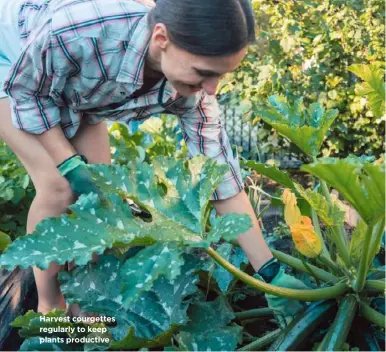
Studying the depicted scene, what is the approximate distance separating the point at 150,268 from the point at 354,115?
2.87 meters

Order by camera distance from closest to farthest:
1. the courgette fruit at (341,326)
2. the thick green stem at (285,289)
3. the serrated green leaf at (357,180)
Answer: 1. the serrated green leaf at (357,180)
2. the thick green stem at (285,289)
3. the courgette fruit at (341,326)

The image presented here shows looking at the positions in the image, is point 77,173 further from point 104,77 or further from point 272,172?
point 272,172

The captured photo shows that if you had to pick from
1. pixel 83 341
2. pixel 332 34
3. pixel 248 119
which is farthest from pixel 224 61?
pixel 248 119

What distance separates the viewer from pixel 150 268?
1460mm

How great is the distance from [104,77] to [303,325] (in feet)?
2.90

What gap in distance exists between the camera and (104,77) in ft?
6.14

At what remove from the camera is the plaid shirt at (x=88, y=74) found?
1.77m

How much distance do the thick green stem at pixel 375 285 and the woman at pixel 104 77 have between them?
0.86ft

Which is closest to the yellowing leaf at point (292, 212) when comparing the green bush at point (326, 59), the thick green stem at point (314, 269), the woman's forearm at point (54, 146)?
the thick green stem at point (314, 269)

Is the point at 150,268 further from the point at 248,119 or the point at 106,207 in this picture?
the point at 248,119

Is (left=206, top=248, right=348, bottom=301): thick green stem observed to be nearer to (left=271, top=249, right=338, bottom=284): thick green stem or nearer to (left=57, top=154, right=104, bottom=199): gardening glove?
(left=271, top=249, right=338, bottom=284): thick green stem

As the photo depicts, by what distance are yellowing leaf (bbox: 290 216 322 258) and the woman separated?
0.21 meters

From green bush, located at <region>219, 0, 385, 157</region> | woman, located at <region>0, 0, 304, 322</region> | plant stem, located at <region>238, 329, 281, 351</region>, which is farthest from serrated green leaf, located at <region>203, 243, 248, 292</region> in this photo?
green bush, located at <region>219, 0, 385, 157</region>

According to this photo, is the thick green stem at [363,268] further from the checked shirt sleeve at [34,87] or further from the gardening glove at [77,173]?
the checked shirt sleeve at [34,87]
